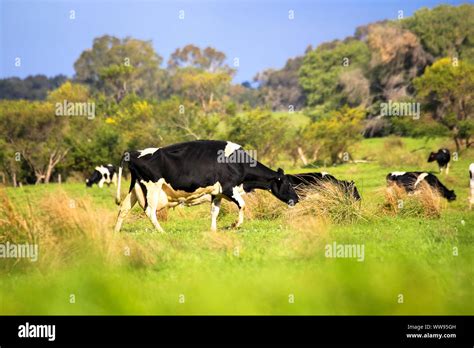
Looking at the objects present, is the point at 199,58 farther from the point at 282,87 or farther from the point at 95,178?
the point at 95,178

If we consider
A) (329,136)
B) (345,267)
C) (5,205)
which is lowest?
(345,267)

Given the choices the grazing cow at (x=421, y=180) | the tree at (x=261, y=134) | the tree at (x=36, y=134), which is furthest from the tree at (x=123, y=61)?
the grazing cow at (x=421, y=180)

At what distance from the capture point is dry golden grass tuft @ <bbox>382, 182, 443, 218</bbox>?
16.2m

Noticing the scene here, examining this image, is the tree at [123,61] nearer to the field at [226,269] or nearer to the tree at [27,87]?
the tree at [27,87]

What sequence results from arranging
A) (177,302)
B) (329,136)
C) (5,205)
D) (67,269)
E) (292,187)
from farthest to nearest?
(329,136) → (292,187) → (5,205) → (67,269) → (177,302)

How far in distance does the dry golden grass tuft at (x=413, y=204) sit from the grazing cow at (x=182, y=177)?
3.69 metres

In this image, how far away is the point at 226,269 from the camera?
32.8 ft

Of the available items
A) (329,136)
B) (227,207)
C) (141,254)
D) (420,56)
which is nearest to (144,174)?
(227,207)

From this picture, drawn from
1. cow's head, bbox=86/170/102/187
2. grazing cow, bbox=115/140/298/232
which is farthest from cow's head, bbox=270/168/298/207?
cow's head, bbox=86/170/102/187

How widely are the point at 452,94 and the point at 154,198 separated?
108 ft

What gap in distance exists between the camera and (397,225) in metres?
14.5

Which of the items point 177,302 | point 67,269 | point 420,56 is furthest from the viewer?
point 420,56
